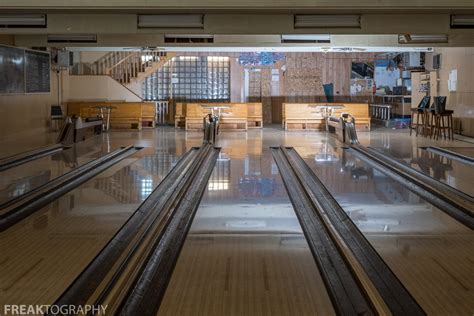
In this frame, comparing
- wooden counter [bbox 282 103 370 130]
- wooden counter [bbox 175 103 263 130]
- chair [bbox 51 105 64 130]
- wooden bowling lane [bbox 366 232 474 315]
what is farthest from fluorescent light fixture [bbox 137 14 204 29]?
wooden counter [bbox 282 103 370 130]

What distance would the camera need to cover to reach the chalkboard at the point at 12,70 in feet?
42.1

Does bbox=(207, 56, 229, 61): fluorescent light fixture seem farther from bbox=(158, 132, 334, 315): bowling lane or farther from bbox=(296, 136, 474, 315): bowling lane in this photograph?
bbox=(158, 132, 334, 315): bowling lane

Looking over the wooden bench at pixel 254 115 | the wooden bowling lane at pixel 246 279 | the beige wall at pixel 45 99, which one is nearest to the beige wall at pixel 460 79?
the wooden bench at pixel 254 115

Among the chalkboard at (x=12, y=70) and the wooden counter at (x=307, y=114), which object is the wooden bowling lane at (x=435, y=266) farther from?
the wooden counter at (x=307, y=114)

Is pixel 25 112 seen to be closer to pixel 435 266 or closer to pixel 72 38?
pixel 72 38

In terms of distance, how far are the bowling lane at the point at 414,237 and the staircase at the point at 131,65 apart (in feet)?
39.8

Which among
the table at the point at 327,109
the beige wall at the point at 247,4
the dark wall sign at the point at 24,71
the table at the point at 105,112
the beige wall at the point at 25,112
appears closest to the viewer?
the beige wall at the point at 247,4

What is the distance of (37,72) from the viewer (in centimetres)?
1520

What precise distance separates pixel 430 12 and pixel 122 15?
14.7ft

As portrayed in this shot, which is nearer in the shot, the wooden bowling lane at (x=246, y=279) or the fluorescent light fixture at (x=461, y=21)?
the wooden bowling lane at (x=246, y=279)

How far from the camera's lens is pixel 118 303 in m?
3.37

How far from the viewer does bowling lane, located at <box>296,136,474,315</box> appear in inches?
142

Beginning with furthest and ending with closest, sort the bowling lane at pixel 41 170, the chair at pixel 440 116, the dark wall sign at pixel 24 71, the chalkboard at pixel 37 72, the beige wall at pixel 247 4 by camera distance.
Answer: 1. the chalkboard at pixel 37 72
2. the chair at pixel 440 116
3. the dark wall sign at pixel 24 71
4. the beige wall at pixel 247 4
5. the bowling lane at pixel 41 170

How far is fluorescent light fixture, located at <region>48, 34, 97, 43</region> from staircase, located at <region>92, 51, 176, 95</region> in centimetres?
748
